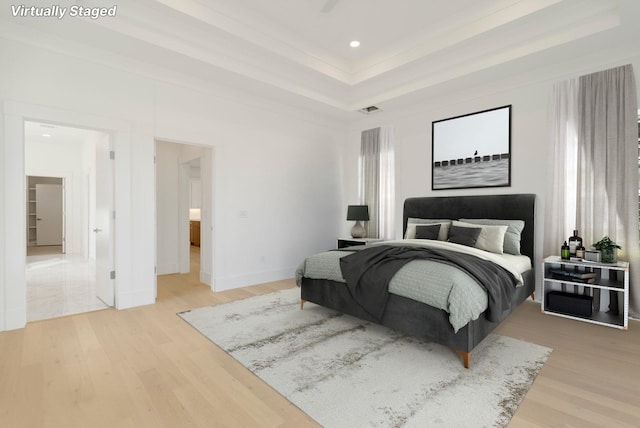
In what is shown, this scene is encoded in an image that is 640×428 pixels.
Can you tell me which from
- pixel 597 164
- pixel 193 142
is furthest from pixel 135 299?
pixel 597 164

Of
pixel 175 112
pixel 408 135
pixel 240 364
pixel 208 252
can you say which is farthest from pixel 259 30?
pixel 240 364

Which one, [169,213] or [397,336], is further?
[169,213]

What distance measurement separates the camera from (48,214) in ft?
31.9

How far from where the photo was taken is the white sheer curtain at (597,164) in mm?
3273

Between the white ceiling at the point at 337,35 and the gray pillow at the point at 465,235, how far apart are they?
2.00 metres

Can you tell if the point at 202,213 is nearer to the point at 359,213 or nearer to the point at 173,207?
the point at 173,207

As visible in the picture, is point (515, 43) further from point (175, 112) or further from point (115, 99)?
point (115, 99)

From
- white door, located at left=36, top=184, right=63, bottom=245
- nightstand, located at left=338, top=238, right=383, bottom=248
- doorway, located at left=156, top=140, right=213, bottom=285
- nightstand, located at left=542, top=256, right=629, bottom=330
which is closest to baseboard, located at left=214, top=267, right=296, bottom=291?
nightstand, located at left=338, top=238, right=383, bottom=248

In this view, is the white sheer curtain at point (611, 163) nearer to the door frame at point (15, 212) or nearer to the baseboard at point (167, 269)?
the door frame at point (15, 212)

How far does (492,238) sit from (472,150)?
4.61 feet

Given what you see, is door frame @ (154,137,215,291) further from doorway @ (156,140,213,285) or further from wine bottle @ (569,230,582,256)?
wine bottle @ (569,230,582,256)

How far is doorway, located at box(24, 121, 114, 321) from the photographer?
375 cm

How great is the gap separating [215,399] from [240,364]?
17.1 inches

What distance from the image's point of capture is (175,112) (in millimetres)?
4008
